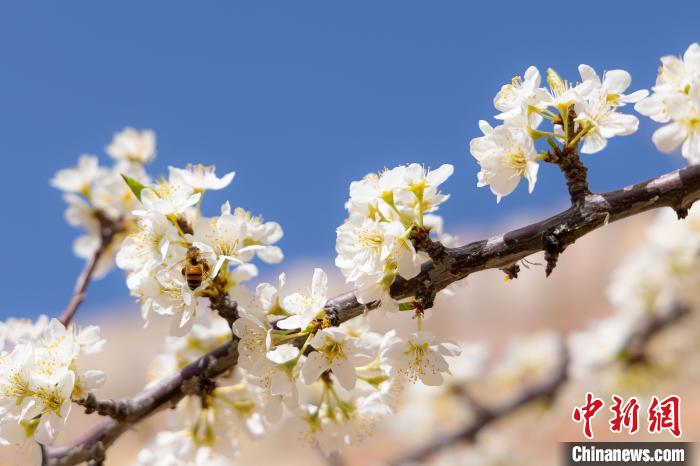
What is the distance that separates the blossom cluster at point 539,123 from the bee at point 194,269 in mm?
770

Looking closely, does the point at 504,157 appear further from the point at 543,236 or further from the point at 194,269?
the point at 194,269

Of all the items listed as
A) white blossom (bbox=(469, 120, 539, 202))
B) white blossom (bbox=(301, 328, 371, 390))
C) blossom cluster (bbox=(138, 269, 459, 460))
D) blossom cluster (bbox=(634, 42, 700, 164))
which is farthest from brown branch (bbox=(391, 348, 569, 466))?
blossom cluster (bbox=(634, 42, 700, 164))

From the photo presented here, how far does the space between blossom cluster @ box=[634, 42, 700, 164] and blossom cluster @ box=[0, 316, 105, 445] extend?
166 cm

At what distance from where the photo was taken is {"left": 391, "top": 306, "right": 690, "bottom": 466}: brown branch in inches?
178

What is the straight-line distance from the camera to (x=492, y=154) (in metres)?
1.83

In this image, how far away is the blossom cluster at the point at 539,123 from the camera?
1.80 metres

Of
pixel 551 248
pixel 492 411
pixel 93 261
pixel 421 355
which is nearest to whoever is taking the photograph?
pixel 551 248

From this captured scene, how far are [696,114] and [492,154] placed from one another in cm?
56

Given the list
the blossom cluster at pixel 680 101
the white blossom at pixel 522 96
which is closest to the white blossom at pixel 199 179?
the white blossom at pixel 522 96

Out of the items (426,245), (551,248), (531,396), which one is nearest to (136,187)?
(426,245)

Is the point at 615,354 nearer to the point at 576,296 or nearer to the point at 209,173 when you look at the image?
the point at 209,173

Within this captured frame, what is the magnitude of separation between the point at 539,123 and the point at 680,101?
1.22 feet

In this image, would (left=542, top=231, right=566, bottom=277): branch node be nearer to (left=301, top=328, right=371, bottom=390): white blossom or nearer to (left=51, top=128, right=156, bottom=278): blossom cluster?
(left=301, top=328, right=371, bottom=390): white blossom

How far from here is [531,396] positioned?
4.80 metres
